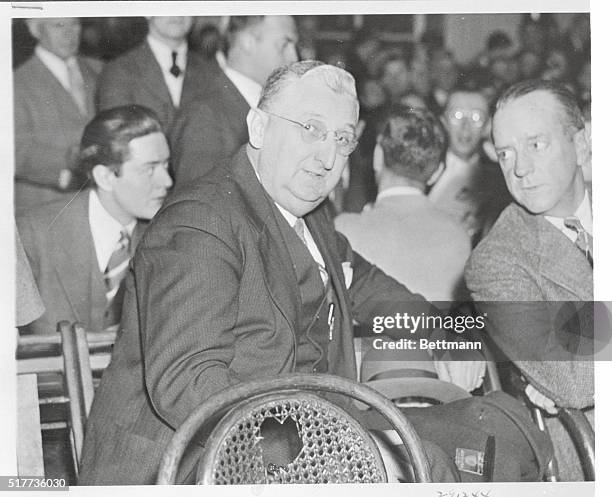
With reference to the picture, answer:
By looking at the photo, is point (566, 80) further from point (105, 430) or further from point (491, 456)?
point (105, 430)

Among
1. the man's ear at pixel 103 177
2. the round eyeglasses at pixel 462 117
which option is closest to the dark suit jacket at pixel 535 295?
the round eyeglasses at pixel 462 117

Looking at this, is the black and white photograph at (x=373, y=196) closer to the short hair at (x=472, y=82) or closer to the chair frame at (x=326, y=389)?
the short hair at (x=472, y=82)

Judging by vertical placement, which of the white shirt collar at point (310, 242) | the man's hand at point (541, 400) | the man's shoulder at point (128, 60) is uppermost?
the man's shoulder at point (128, 60)

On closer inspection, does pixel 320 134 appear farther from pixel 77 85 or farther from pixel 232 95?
pixel 77 85

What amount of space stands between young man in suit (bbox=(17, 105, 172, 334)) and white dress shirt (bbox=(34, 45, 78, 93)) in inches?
4.8

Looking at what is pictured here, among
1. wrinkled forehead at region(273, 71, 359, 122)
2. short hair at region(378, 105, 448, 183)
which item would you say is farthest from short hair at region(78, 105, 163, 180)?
short hair at region(378, 105, 448, 183)

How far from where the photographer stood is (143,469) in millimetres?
2020

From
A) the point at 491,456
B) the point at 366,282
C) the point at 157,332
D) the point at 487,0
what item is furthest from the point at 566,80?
the point at 157,332

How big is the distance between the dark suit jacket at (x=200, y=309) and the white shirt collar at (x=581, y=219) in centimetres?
58

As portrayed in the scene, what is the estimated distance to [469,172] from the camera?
225 cm

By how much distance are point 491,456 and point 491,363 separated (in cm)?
23

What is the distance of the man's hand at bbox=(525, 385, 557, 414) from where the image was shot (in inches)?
88.8

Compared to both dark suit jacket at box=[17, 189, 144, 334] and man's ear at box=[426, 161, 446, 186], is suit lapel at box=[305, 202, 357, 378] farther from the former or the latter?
dark suit jacket at box=[17, 189, 144, 334]

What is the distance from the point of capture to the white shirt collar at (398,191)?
2256 mm
